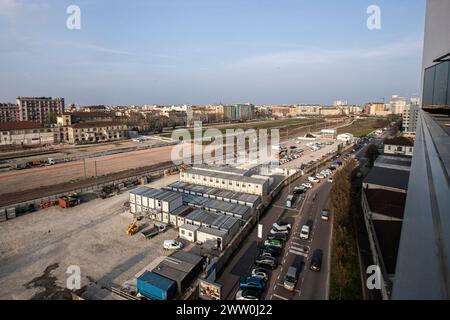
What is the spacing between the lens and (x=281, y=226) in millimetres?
7332

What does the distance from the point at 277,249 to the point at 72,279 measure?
4.40m

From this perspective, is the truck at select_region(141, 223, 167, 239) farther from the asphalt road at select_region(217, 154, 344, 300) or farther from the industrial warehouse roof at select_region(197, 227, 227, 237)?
the asphalt road at select_region(217, 154, 344, 300)

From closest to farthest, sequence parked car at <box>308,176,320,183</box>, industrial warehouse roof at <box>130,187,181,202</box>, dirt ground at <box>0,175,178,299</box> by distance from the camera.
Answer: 1. dirt ground at <box>0,175,178,299</box>
2. industrial warehouse roof at <box>130,187,181,202</box>
3. parked car at <box>308,176,320,183</box>

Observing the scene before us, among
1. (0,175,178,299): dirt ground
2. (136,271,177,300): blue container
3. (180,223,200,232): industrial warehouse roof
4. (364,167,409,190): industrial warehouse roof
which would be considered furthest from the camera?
(364,167,409,190): industrial warehouse roof

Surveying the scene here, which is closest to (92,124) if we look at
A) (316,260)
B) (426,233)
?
(316,260)

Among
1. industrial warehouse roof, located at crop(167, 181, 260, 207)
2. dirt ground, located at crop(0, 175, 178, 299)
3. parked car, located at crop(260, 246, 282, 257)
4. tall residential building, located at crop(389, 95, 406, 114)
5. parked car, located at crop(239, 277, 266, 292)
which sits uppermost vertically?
tall residential building, located at crop(389, 95, 406, 114)

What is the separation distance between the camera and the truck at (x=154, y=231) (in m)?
7.26

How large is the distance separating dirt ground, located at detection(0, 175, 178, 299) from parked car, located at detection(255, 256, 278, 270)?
2.25m

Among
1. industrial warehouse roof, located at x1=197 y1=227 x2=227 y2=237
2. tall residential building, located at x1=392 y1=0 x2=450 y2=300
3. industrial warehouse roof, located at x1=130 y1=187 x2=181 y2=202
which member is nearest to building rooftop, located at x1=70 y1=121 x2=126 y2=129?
industrial warehouse roof, located at x1=130 y1=187 x2=181 y2=202

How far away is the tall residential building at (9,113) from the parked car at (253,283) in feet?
137

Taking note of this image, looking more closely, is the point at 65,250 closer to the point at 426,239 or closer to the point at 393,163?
the point at 426,239

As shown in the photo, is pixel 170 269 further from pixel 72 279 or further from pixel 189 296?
pixel 72 279

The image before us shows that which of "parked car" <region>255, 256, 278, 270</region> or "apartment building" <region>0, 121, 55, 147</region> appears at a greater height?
"apartment building" <region>0, 121, 55, 147</region>

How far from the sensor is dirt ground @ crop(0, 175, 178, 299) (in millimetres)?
5391
